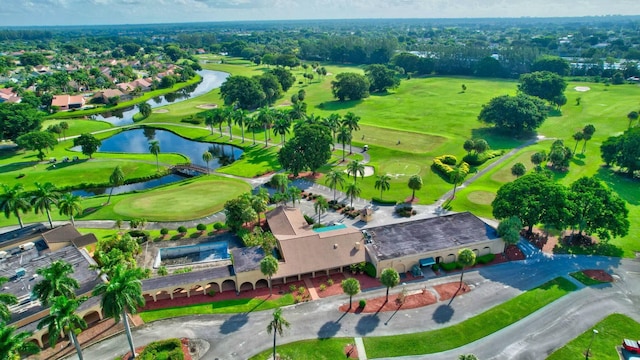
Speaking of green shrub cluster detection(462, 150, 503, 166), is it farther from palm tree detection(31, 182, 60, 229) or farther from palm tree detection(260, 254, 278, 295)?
palm tree detection(31, 182, 60, 229)

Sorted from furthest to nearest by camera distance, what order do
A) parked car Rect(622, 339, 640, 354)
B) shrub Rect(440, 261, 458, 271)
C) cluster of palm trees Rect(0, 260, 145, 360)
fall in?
shrub Rect(440, 261, 458, 271), parked car Rect(622, 339, 640, 354), cluster of palm trees Rect(0, 260, 145, 360)

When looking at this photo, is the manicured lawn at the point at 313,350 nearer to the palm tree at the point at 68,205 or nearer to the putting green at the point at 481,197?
the palm tree at the point at 68,205

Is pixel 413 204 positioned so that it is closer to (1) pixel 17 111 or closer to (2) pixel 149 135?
(2) pixel 149 135

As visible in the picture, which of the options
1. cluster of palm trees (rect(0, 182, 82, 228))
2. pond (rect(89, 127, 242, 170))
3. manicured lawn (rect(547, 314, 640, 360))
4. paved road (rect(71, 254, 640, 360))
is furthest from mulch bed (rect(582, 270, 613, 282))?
pond (rect(89, 127, 242, 170))

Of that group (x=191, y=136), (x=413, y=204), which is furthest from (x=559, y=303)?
(x=191, y=136)

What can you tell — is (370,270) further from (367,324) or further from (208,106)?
(208,106)

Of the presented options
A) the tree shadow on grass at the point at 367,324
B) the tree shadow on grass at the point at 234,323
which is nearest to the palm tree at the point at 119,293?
the tree shadow on grass at the point at 234,323

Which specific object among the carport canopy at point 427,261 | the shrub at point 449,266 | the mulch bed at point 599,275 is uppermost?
the carport canopy at point 427,261
